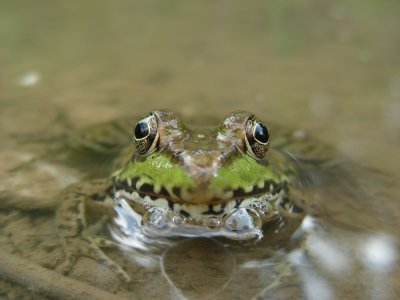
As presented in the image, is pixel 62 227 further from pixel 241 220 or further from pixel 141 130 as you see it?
pixel 241 220

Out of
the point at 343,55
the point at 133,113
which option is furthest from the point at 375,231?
the point at 343,55

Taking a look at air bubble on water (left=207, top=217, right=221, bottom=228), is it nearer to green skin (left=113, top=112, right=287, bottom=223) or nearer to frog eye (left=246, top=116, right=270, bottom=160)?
green skin (left=113, top=112, right=287, bottom=223)

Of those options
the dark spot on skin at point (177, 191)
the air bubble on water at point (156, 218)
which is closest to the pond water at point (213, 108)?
the air bubble on water at point (156, 218)

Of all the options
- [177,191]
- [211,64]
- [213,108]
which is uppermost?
[211,64]

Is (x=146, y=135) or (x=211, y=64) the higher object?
(x=211, y=64)

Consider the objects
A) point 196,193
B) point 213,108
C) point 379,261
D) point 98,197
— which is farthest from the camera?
point 213,108

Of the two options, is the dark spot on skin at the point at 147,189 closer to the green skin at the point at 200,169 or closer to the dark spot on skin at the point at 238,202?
the green skin at the point at 200,169

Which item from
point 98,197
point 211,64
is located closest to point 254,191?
point 98,197

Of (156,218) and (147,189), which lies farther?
(156,218)
